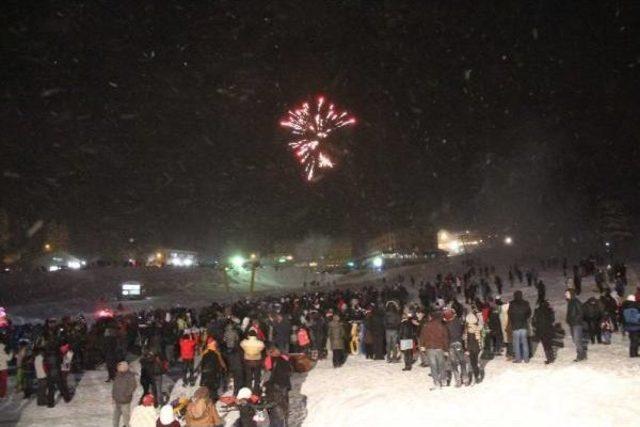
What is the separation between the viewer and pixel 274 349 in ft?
42.1

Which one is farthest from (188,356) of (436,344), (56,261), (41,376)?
(56,261)

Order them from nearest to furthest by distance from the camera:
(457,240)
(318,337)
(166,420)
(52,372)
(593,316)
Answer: (166,420)
(52,372)
(593,316)
(318,337)
(457,240)

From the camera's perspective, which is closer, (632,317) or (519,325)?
(632,317)

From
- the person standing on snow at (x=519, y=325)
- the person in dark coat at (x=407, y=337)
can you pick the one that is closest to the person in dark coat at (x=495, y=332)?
the person standing on snow at (x=519, y=325)

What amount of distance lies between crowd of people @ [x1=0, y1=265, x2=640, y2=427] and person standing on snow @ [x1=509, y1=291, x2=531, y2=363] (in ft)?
0.08

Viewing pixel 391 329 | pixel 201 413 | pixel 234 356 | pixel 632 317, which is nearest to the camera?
pixel 201 413

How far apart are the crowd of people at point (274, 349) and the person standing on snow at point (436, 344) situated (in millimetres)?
23

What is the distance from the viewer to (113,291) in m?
54.7

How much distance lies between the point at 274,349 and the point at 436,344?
12.1ft

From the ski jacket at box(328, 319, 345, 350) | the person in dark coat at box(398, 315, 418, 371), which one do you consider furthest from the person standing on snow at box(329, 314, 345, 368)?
the person in dark coat at box(398, 315, 418, 371)

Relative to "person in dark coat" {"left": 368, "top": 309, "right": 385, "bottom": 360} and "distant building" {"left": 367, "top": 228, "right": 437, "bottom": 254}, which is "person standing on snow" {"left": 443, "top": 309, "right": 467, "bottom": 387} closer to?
"person in dark coat" {"left": 368, "top": 309, "right": 385, "bottom": 360}

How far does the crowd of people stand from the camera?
1235 cm

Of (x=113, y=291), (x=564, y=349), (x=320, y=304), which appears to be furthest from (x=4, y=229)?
(x=564, y=349)

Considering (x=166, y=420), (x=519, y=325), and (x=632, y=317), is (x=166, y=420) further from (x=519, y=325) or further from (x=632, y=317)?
(x=632, y=317)
